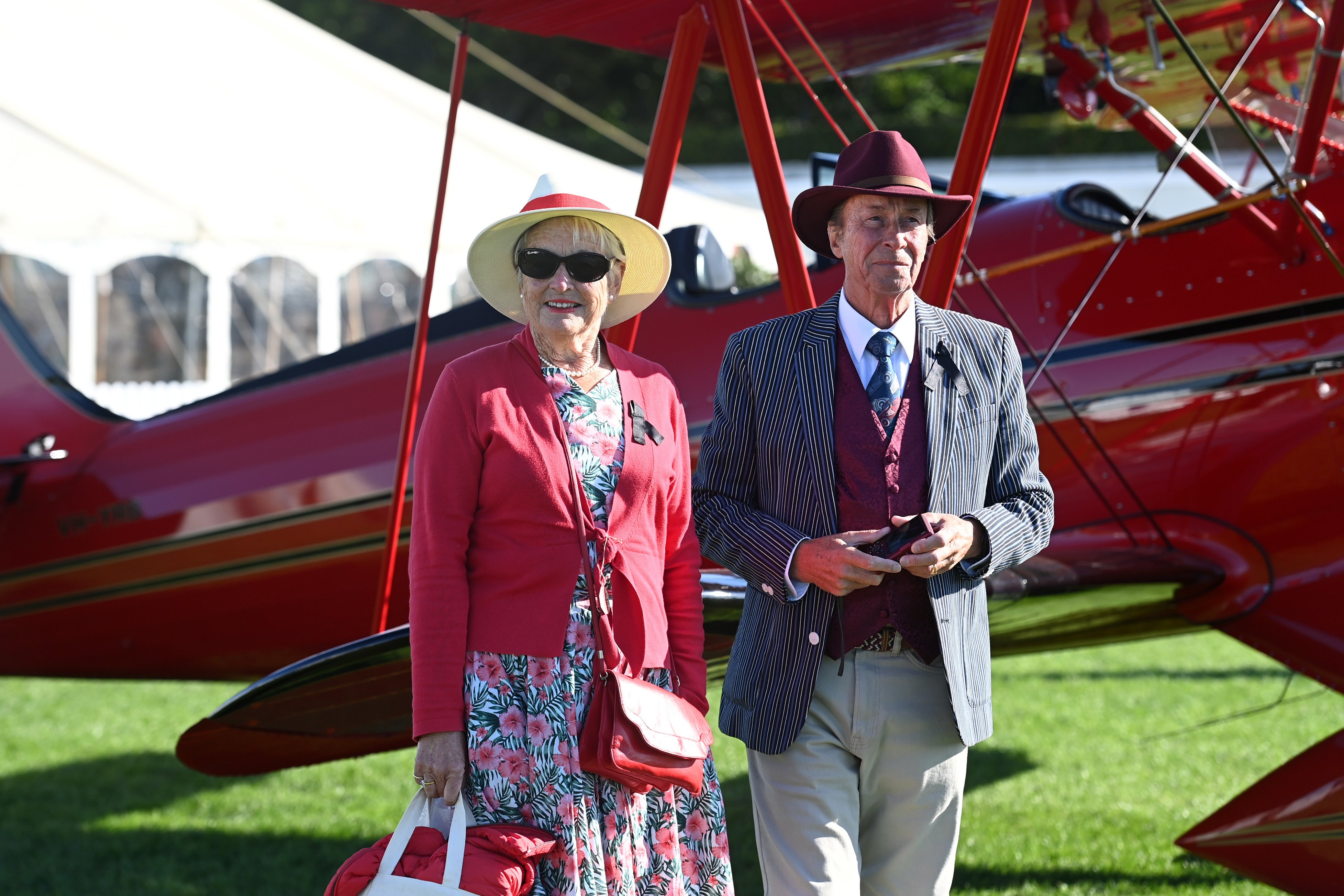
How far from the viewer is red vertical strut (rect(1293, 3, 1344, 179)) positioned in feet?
11.0

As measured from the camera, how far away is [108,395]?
12766 millimetres

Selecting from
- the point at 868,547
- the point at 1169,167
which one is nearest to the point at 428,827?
the point at 868,547

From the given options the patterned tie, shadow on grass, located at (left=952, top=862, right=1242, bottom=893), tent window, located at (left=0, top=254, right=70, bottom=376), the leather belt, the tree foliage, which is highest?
the tree foliage

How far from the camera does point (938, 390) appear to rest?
2061 mm

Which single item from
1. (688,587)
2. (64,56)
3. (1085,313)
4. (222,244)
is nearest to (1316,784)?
(1085,313)

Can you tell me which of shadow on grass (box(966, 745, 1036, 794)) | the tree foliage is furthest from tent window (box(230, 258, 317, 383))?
shadow on grass (box(966, 745, 1036, 794))

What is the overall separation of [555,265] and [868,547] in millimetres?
678

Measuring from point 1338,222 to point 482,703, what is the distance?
124 inches

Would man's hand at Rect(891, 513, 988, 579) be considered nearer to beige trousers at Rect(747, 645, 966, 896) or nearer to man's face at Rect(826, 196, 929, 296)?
beige trousers at Rect(747, 645, 966, 896)

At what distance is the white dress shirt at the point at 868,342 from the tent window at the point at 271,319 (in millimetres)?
12776

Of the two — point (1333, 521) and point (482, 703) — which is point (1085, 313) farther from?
point (482, 703)

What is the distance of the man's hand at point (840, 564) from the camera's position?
1.91 meters

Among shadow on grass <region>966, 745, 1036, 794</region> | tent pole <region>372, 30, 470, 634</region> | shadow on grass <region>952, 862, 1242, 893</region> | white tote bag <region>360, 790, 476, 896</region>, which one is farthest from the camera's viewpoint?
shadow on grass <region>966, 745, 1036, 794</region>

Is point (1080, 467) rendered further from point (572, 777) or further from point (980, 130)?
point (572, 777)
